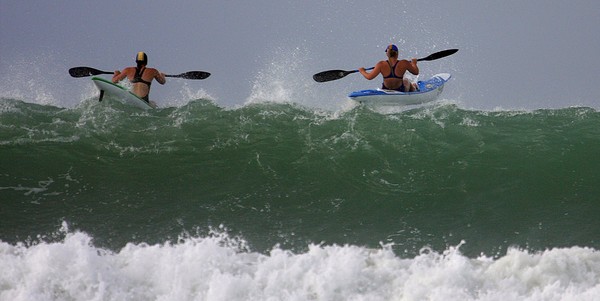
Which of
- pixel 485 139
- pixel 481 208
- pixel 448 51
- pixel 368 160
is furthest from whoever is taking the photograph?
pixel 448 51

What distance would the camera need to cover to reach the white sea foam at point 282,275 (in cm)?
718

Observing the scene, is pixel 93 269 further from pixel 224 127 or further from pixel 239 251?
pixel 224 127

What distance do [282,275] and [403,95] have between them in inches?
232

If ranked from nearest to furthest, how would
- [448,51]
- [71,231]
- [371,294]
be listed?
[371,294], [71,231], [448,51]

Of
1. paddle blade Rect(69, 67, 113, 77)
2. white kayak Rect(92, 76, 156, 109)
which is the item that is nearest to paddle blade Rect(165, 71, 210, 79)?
paddle blade Rect(69, 67, 113, 77)

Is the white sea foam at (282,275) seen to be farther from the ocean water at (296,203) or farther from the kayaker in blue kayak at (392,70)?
the kayaker in blue kayak at (392,70)

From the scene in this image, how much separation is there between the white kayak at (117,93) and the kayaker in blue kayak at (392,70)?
12.0 ft

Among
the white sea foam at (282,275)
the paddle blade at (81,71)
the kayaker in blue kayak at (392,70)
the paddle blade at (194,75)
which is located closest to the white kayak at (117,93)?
the paddle blade at (81,71)

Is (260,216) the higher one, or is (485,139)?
(485,139)

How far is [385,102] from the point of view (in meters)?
12.4

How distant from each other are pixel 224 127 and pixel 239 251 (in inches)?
147

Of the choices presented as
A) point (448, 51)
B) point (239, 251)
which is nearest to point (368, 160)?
point (239, 251)

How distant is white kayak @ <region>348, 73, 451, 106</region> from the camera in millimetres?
12203

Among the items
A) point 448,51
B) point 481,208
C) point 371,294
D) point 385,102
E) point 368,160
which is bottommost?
point 371,294
